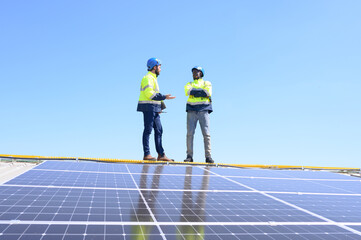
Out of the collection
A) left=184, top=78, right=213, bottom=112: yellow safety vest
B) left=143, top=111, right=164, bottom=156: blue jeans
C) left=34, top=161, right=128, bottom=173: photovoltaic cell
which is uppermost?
left=184, top=78, right=213, bottom=112: yellow safety vest

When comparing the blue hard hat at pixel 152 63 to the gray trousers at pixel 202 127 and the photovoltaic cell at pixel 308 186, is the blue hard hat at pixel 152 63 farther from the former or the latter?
the photovoltaic cell at pixel 308 186

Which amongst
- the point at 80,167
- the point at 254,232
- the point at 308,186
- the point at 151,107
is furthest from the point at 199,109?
the point at 254,232

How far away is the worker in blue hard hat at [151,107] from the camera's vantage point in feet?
32.0

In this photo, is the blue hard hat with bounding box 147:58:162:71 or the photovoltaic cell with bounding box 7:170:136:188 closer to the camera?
the photovoltaic cell with bounding box 7:170:136:188

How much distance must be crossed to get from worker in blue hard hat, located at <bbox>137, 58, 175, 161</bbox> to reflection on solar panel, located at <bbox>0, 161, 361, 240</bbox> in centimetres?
412

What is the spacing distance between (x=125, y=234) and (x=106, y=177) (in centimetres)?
316

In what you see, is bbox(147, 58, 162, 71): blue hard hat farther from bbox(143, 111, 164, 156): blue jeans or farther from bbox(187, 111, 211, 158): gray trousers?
bbox(187, 111, 211, 158): gray trousers

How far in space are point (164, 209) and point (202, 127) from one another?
7.50m

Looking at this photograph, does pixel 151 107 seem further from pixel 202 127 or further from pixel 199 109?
pixel 202 127

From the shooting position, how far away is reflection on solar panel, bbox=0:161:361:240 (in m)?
2.81

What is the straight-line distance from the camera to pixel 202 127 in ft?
36.0

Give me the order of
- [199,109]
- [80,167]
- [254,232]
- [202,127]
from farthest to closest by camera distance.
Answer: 1. [202,127]
2. [199,109]
3. [80,167]
4. [254,232]

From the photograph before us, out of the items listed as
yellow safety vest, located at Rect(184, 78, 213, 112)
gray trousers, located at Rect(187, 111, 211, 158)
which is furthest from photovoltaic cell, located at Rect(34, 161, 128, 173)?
yellow safety vest, located at Rect(184, 78, 213, 112)

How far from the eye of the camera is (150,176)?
607 centimetres
